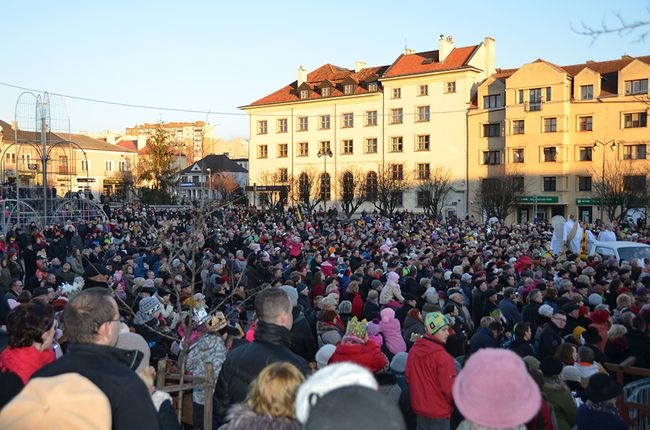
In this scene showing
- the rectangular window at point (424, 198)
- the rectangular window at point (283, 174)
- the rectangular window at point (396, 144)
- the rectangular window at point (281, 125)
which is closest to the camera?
the rectangular window at point (424, 198)

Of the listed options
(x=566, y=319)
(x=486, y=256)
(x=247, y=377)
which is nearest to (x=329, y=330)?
(x=566, y=319)

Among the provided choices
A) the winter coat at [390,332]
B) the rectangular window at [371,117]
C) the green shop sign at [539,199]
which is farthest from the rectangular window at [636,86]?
the winter coat at [390,332]

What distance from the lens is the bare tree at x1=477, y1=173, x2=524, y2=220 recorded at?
168 ft

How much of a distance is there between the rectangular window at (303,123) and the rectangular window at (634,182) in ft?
111

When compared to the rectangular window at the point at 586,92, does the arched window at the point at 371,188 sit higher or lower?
lower

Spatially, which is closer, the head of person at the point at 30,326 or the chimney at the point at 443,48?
the head of person at the point at 30,326

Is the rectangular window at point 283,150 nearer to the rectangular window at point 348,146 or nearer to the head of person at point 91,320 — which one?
the rectangular window at point 348,146

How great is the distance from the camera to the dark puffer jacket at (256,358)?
419 centimetres

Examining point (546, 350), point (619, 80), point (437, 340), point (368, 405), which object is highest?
point (619, 80)

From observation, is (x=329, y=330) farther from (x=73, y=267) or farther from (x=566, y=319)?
(x=73, y=267)

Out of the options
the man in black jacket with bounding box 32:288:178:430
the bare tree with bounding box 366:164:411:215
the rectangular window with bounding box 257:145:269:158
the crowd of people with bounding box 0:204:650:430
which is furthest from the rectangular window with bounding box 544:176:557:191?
the man in black jacket with bounding box 32:288:178:430

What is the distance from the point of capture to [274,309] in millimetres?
4320

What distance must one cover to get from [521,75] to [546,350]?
169ft

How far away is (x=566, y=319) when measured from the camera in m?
9.37
